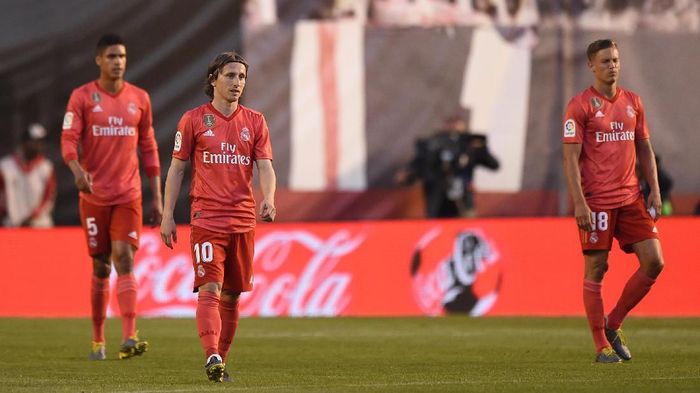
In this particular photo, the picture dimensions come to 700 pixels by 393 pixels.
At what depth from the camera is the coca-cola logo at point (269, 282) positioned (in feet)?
56.2

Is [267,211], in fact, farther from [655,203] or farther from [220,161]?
[655,203]

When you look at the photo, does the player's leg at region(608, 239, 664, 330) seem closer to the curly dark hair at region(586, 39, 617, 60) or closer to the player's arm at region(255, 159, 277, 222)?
the curly dark hair at region(586, 39, 617, 60)

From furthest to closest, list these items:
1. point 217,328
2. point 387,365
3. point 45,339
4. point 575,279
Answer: point 575,279 → point 45,339 → point 387,365 → point 217,328

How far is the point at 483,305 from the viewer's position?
17062mm

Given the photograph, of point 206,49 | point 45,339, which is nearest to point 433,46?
point 206,49

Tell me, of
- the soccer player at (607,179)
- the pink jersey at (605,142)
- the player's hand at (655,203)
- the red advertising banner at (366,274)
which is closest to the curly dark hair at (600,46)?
the soccer player at (607,179)

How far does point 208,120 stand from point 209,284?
100cm

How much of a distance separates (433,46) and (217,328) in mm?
11135

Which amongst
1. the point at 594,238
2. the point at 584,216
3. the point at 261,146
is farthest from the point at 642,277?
the point at 261,146

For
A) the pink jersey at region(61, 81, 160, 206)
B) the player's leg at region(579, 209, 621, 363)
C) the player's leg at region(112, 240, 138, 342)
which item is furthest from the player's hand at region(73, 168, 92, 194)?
the player's leg at region(579, 209, 621, 363)

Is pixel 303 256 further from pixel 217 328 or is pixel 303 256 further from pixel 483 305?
pixel 217 328

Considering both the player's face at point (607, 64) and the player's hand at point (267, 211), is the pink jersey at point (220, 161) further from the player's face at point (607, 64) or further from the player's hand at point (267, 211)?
the player's face at point (607, 64)

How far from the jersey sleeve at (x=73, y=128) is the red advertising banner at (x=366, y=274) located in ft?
17.5

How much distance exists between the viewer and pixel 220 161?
961 cm
